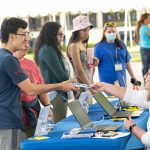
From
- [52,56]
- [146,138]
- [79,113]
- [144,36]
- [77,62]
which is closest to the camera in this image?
[146,138]

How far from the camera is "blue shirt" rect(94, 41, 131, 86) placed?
448cm

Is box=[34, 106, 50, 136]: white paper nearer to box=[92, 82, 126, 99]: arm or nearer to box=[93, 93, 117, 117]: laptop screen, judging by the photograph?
box=[93, 93, 117, 117]: laptop screen

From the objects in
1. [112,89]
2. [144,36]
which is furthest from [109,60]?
[144,36]

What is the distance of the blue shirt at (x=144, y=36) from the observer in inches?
262

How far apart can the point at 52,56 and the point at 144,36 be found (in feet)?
11.4

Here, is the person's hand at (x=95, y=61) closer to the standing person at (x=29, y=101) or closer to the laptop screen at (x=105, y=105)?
the laptop screen at (x=105, y=105)

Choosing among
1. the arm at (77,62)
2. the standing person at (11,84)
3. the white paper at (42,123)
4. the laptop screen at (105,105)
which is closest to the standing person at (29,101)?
the standing person at (11,84)

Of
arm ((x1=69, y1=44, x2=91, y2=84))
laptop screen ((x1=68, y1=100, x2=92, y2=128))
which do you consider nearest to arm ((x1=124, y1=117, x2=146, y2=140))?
laptop screen ((x1=68, y1=100, x2=92, y2=128))

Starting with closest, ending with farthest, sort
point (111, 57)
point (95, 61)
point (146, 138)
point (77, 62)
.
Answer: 1. point (146, 138)
2. point (77, 62)
3. point (95, 61)
4. point (111, 57)

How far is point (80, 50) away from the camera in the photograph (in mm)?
4000

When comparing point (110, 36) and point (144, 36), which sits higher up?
point (110, 36)

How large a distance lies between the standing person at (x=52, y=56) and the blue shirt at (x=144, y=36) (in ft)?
10.4

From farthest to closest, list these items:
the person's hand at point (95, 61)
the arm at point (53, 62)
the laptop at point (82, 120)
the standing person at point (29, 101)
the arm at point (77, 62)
Answer: the person's hand at point (95, 61)
the arm at point (77, 62)
the arm at point (53, 62)
the standing person at point (29, 101)
the laptop at point (82, 120)

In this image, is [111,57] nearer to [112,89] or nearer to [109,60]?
[109,60]
